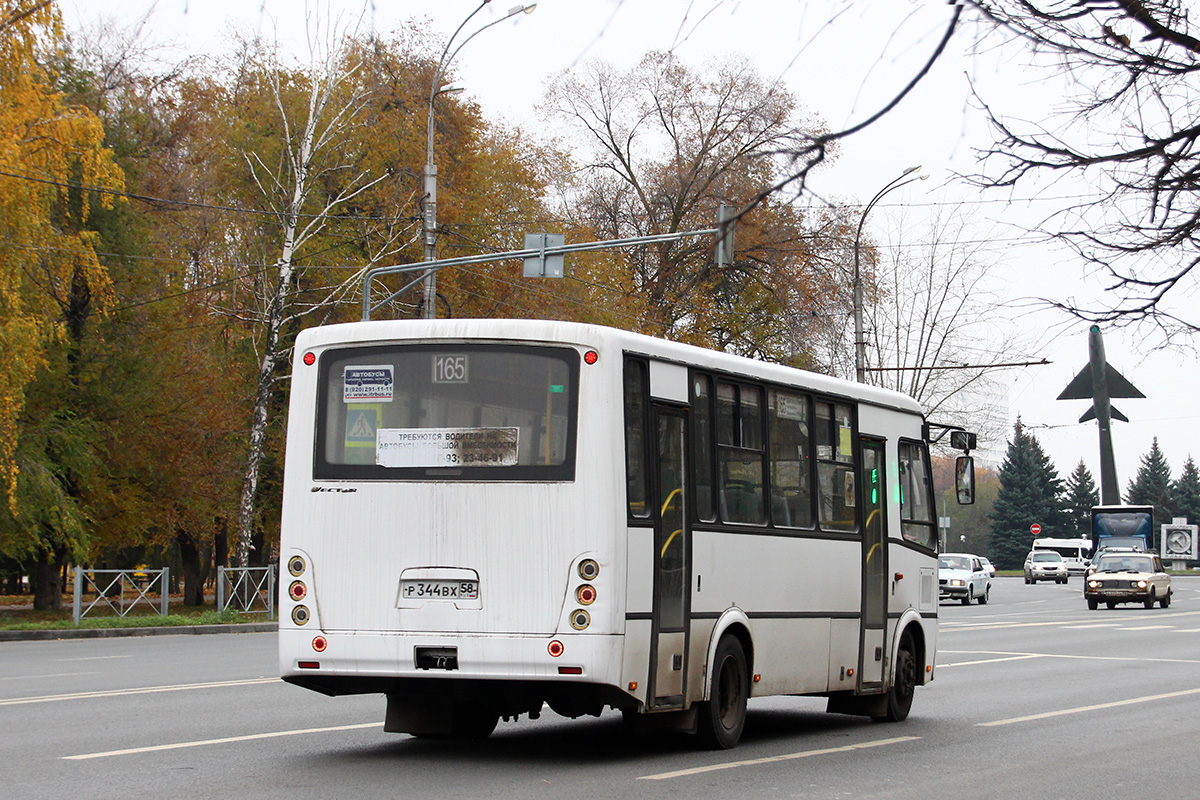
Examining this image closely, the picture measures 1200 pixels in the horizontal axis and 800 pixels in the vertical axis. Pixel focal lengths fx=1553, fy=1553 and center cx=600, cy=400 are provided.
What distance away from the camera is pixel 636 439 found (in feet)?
33.8

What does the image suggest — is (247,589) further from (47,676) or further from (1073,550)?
(1073,550)

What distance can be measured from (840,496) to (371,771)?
5.17 m

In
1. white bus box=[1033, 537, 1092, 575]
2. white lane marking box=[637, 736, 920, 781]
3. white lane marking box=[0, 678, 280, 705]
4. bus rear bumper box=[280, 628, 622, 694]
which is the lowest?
white lane marking box=[637, 736, 920, 781]

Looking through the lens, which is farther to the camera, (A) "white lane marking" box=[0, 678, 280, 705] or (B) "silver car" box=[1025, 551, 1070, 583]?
(B) "silver car" box=[1025, 551, 1070, 583]

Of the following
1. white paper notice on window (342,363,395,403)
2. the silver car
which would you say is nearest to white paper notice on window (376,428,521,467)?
white paper notice on window (342,363,395,403)

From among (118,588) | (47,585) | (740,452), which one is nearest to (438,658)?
(740,452)

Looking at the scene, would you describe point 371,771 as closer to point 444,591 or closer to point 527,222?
point 444,591

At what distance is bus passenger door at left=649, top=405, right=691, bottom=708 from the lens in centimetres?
→ 1030

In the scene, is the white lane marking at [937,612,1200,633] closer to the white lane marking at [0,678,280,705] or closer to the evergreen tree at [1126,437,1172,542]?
the white lane marking at [0,678,280,705]

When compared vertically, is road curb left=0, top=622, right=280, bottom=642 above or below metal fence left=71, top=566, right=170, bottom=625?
below

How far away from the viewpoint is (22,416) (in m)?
35.7

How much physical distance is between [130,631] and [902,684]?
767 inches

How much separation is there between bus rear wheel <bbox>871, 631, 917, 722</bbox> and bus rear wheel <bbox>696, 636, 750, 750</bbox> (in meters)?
2.80

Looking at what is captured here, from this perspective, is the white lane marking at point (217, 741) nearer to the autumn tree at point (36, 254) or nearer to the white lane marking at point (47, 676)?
the white lane marking at point (47, 676)
